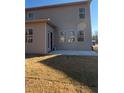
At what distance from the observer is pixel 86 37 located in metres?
13.2

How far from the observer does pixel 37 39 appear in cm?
A: 1129

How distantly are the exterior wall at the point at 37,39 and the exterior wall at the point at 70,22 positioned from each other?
3060 millimetres

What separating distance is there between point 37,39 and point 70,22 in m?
4.03

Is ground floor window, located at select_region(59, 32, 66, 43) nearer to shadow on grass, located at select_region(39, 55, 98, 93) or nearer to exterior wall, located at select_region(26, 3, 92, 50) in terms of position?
exterior wall, located at select_region(26, 3, 92, 50)

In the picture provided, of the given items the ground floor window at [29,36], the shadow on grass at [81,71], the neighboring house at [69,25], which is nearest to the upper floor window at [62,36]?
the neighboring house at [69,25]

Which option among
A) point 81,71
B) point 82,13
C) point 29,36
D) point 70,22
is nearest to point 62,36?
point 70,22

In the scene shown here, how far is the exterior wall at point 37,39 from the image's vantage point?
11078mm

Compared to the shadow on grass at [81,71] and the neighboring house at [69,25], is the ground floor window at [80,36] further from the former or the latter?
the shadow on grass at [81,71]

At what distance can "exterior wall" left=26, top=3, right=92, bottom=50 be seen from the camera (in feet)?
43.4

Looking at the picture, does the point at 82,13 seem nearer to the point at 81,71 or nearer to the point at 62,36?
the point at 62,36

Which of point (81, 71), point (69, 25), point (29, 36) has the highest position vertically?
point (69, 25)
